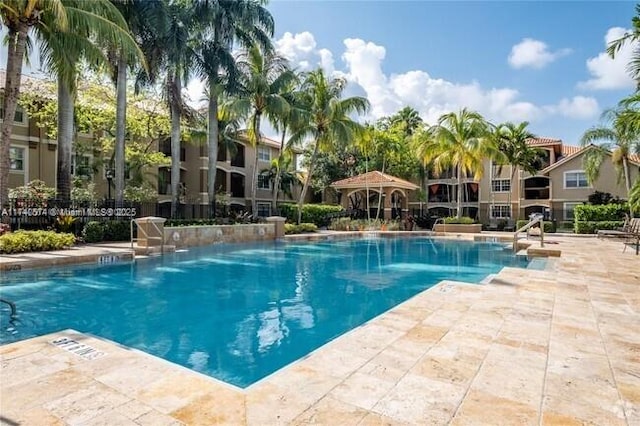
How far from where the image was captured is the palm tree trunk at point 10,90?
1185cm

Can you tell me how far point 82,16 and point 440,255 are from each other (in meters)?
14.7

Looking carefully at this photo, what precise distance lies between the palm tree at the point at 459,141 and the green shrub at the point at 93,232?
20260mm

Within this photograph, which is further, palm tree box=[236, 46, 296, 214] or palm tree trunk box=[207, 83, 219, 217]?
palm tree box=[236, 46, 296, 214]

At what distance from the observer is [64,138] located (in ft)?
50.7

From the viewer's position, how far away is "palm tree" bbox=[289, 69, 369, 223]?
2459cm

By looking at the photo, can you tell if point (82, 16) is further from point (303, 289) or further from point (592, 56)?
point (592, 56)

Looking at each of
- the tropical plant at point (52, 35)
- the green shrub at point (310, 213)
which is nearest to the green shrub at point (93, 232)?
the tropical plant at point (52, 35)

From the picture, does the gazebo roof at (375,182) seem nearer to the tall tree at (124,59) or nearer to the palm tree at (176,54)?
the palm tree at (176,54)

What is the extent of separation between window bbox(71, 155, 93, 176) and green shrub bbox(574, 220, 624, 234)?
99.5ft

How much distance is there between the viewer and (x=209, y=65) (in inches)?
813

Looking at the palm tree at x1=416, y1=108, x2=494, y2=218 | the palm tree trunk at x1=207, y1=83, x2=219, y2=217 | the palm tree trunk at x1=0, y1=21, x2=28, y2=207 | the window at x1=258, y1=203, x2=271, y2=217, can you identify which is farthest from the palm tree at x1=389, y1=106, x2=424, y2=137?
Result: the palm tree trunk at x1=0, y1=21, x2=28, y2=207

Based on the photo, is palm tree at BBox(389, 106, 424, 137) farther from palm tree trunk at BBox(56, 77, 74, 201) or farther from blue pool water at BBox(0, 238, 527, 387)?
palm tree trunk at BBox(56, 77, 74, 201)

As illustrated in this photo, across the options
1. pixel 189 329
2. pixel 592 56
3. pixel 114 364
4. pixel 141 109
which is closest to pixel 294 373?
pixel 114 364

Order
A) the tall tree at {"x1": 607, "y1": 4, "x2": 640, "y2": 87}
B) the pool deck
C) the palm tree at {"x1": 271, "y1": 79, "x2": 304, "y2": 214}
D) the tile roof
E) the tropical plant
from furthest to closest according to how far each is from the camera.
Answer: the tile roof
the palm tree at {"x1": 271, "y1": 79, "x2": 304, "y2": 214}
the tropical plant
the tall tree at {"x1": 607, "y1": 4, "x2": 640, "y2": 87}
the pool deck
